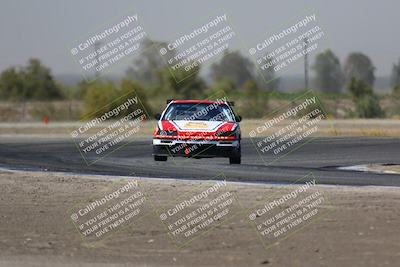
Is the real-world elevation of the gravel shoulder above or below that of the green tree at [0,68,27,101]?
below

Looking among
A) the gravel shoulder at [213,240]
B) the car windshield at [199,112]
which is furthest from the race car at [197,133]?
the gravel shoulder at [213,240]

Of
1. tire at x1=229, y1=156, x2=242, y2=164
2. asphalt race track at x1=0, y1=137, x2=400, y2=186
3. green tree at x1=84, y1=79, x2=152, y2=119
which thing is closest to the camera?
asphalt race track at x1=0, y1=137, x2=400, y2=186

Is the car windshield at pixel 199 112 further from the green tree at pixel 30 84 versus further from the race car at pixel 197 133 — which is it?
the green tree at pixel 30 84

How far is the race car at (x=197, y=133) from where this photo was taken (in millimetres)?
20766

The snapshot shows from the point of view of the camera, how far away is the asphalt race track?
20.9m

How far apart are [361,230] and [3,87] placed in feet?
208

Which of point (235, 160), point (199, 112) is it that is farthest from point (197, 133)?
point (235, 160)

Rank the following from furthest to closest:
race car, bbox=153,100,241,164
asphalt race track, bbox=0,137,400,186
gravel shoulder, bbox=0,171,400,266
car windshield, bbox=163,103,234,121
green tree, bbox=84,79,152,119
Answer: green tree, bbox=84,79,152,119 → car windshield, bbox=163,103,234,121 → asphalt race track, bbox=0,137,400,186 → race car, bbox=153,100,241,164 → gravel shoulder, bbox=0,171,400,266

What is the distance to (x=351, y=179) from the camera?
20281 millimetres

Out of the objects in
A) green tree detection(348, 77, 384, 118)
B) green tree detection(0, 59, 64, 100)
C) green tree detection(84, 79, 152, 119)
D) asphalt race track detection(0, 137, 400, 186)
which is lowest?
green tree detection(348, 77, 384, 118)

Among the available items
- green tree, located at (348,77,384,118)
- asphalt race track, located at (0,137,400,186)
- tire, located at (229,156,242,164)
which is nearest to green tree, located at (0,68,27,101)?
green tree, located at (348,77,384,118)

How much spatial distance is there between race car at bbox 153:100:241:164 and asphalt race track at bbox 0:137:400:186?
53cm

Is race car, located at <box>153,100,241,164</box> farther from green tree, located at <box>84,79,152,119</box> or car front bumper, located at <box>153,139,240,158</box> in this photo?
green tree, located at <box>84,79,152,119</box>

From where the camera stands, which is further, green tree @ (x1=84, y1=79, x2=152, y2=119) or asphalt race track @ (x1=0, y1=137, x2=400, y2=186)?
green tree @ (x1=84, y1=79, x2=152, y2=119)
